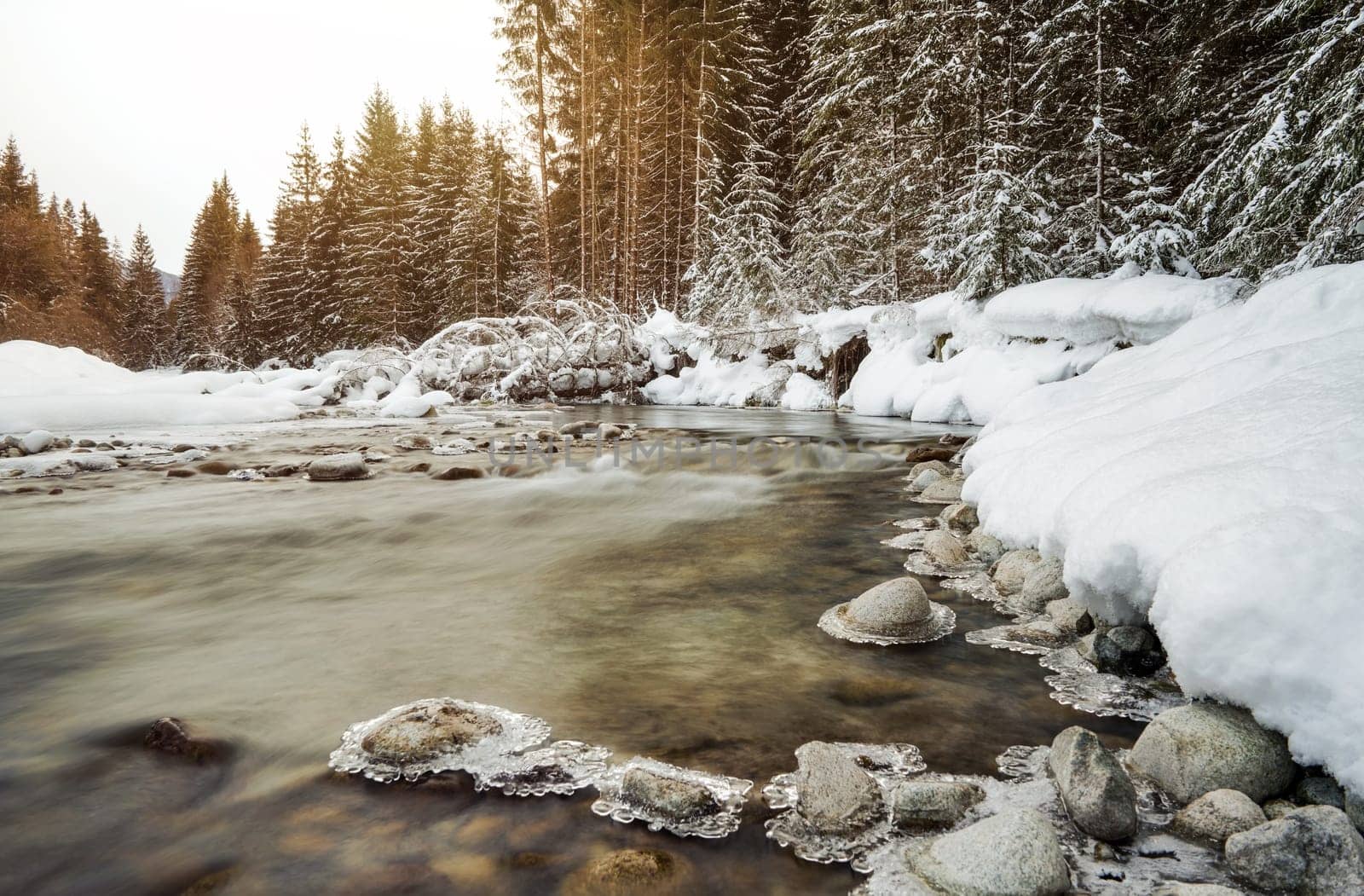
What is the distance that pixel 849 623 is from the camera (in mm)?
3273

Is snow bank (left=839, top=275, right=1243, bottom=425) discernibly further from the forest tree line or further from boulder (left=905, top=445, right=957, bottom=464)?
boulder (left=905, top=445, right=957, bottom=464)

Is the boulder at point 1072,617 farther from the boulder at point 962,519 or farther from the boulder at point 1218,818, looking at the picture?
the boulder at point 962,519

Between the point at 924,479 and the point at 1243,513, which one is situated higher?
the point at 1243,513

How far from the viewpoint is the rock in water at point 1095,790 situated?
1.71 meters

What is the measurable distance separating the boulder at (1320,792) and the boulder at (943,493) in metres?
4.38

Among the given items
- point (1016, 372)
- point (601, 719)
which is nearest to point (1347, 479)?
point (601, 719)

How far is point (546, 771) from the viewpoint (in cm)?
213

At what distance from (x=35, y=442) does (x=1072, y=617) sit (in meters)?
12.3

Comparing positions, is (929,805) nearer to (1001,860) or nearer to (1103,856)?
(1001,860)

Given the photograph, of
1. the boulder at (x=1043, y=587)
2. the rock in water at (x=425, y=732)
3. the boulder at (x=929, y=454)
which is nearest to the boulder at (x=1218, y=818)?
the boulder at (x=1043, y=587)

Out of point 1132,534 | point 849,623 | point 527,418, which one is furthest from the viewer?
point 527,418

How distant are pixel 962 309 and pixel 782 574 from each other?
30.2 feet

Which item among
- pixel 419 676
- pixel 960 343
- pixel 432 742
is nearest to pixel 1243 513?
pixel 432 742

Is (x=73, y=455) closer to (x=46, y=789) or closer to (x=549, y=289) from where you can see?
(x=46, y=789)
